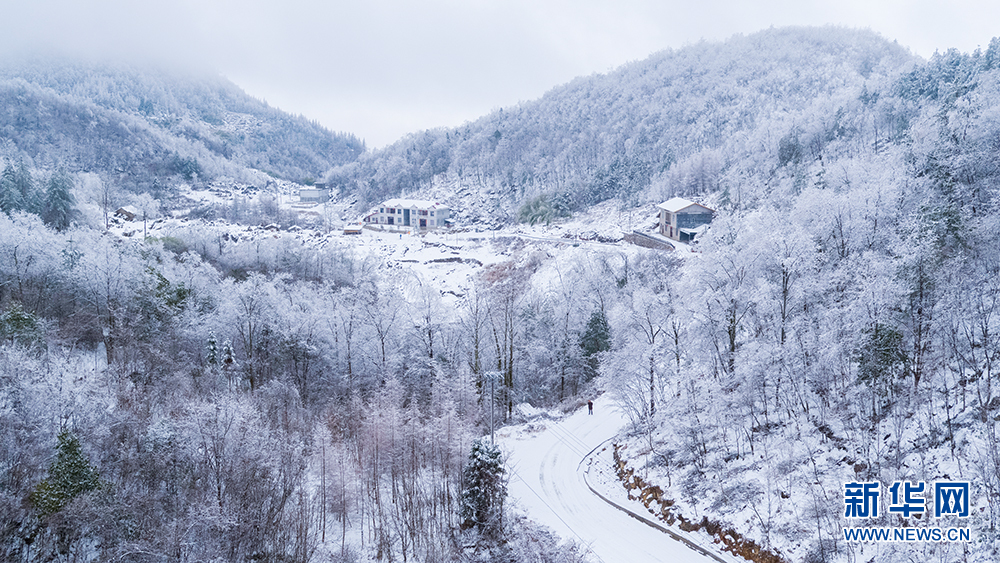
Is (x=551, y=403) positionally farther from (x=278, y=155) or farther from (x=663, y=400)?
(x=278, y=155)

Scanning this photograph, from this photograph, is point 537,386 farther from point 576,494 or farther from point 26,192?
point 26,192

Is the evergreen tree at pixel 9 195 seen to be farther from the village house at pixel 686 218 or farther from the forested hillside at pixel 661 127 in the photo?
the forested hillside at pixel 661 127

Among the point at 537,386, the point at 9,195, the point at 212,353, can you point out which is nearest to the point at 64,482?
the point at 212,353

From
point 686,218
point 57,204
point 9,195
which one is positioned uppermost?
point 9,195

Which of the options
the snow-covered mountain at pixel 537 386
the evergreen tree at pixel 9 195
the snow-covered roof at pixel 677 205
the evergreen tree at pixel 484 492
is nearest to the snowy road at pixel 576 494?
the snow-covered mountain at pixel 537 386

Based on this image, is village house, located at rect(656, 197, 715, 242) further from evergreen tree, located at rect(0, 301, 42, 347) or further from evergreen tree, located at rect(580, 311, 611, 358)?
evergreen tree, located at rect(0, 301, 42, 347)

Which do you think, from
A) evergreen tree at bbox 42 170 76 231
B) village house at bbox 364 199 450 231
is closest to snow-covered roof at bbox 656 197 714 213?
village house at bbox 364 199 450 231
